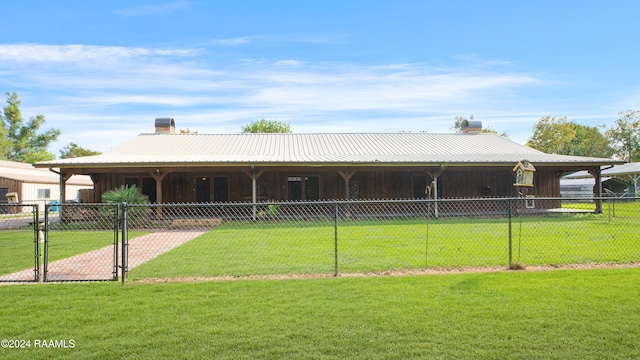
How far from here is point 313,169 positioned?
19078 mm

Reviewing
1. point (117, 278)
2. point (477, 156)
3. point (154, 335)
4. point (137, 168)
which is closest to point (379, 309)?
point (154, 335)

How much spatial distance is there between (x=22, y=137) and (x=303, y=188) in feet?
134

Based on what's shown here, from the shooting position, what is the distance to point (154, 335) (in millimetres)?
4145

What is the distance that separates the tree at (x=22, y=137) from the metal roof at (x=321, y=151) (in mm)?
30837

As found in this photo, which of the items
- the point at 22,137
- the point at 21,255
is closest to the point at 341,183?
the point at 21,255

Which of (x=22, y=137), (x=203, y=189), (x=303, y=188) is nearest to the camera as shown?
(x=203, y=189)

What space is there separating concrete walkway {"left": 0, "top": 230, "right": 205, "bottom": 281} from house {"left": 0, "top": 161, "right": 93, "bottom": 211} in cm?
1674

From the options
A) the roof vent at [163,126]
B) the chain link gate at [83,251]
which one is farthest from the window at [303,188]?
the roof vent at [163,126]

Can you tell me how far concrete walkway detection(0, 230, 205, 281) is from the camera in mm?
6910

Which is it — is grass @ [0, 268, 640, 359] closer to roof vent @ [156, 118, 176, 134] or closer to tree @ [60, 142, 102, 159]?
roof vent @ [156, 118, 176, 134]

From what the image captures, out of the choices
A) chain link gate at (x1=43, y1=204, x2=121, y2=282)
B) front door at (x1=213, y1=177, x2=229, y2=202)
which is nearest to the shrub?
chain link gate at (x1=43, y1=204, x2=121, y2=282)

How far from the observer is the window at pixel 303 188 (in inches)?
794

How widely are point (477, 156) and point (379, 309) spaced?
54.7 feet

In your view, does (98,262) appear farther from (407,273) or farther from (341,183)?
(341,183)
